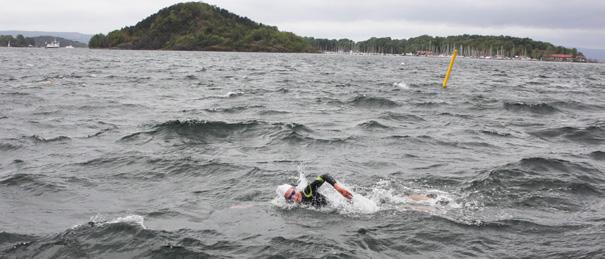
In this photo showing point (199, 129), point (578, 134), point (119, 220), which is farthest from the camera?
point (578, 134)

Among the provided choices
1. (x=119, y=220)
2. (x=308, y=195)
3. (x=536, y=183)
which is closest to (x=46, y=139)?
(x=119, y=220)

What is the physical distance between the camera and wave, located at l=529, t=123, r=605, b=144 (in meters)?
17.3

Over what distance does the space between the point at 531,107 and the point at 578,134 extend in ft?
25.6

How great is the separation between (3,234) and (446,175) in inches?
366

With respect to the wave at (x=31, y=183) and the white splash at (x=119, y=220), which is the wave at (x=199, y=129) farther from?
the white splash at (x=119, y=220)

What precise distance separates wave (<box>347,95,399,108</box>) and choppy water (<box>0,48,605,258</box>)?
2244mm

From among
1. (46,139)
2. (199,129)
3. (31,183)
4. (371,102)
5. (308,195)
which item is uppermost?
(371,102)

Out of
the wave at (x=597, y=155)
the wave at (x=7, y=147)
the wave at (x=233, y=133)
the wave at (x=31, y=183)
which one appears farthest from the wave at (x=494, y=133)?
the wave at (x=7, y=147)

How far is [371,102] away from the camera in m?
27.0

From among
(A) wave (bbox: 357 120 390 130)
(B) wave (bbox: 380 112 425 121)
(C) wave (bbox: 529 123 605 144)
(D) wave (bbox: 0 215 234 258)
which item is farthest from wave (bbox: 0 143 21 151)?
(C) wave (bbox: 529 123 605 144)

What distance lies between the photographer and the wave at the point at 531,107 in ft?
80.6

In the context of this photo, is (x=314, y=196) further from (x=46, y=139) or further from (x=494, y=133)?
(x=494, y=133)

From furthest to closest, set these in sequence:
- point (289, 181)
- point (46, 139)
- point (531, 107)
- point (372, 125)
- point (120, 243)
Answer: point (531, 107), point (372, 125), point (46, 139), point (289, 181), point (120, 243)

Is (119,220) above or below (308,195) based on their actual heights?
below
